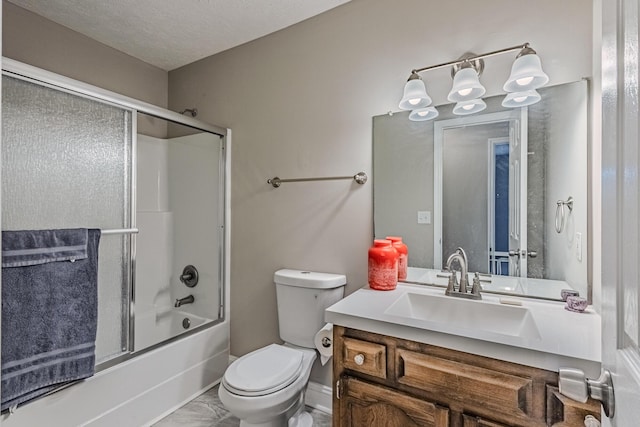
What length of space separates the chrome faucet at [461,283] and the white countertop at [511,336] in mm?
45

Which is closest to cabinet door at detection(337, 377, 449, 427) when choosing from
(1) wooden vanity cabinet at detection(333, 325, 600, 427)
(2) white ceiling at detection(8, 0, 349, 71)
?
(1) wooden vanity cabinet at detection(333, 325, 600, 427)

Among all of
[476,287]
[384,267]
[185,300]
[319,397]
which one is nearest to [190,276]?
[185,300]

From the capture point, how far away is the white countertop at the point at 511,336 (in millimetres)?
940

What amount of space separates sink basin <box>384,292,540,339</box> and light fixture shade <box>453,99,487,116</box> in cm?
89

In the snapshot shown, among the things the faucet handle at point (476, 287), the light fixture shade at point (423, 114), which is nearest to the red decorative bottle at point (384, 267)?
the faucet handle at point (476, 287)

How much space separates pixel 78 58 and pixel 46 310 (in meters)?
1.69

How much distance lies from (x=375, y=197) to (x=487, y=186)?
55cm

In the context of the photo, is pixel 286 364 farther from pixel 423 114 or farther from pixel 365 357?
pixel 423 114

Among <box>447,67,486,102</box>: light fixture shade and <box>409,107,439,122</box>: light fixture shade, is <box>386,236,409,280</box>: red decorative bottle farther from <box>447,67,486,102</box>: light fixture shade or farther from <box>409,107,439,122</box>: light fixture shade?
<box>447,67,486,102</box>: light fixture shade

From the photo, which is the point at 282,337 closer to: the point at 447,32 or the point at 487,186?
the point at 487,186

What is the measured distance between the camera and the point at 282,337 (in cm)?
197

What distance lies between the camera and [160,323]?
222 cm

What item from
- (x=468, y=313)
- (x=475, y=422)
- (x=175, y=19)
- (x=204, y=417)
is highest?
(x=175, y=19)

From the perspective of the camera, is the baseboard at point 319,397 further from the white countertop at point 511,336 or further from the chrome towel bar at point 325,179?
the chrome towel bar at point 325,179
